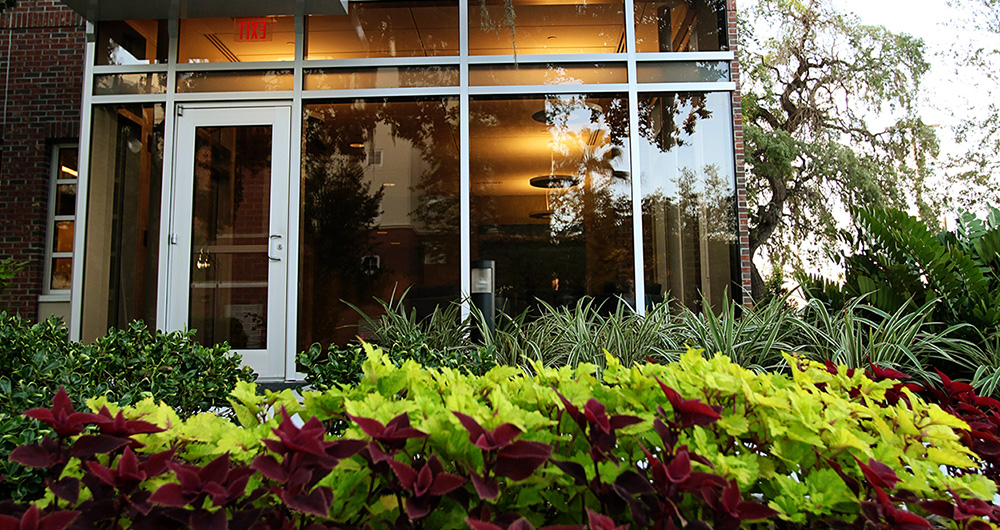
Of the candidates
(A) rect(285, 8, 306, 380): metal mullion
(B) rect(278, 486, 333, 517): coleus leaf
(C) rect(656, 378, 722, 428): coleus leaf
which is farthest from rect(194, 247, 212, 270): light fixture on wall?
(C) rect(656, 378, 722, 428): coleus leaf

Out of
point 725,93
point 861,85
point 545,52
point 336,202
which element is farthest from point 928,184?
point 336,202

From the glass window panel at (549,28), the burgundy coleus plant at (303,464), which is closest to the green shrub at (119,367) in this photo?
the burgundy coleus plant at (303,464)

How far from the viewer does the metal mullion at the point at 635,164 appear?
4.95 metres

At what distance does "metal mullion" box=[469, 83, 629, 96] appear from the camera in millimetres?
5090

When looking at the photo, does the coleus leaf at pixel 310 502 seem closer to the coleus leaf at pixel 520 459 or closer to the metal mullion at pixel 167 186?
the coleus leaf at pixel 520 459

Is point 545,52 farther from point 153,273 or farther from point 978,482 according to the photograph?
point 978,482

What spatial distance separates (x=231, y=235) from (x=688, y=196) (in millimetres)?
3825

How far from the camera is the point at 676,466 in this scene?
0.73 metres

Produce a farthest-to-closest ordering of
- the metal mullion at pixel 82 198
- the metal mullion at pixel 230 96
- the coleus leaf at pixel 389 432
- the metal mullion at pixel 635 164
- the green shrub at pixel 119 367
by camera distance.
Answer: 1. the metal mullion at pixel 230 96
2. the metal mullion at pixel 635 164
3. the metal mullion at pixel 82 198
4. the green shrub at pixel 119 367
5. the coleus leaf at pixel 389 432

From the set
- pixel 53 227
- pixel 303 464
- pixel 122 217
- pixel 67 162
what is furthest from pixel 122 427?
pixel 67 162

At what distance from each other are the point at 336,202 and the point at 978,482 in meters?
4.81

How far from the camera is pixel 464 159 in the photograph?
5.06 meters

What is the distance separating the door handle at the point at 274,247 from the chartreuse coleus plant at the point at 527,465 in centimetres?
411

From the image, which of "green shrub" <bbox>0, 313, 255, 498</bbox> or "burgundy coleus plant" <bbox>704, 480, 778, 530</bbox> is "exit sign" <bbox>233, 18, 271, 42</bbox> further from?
"burgundy coleus plant" <bbox>704, 480, 778, 530</bbox>
